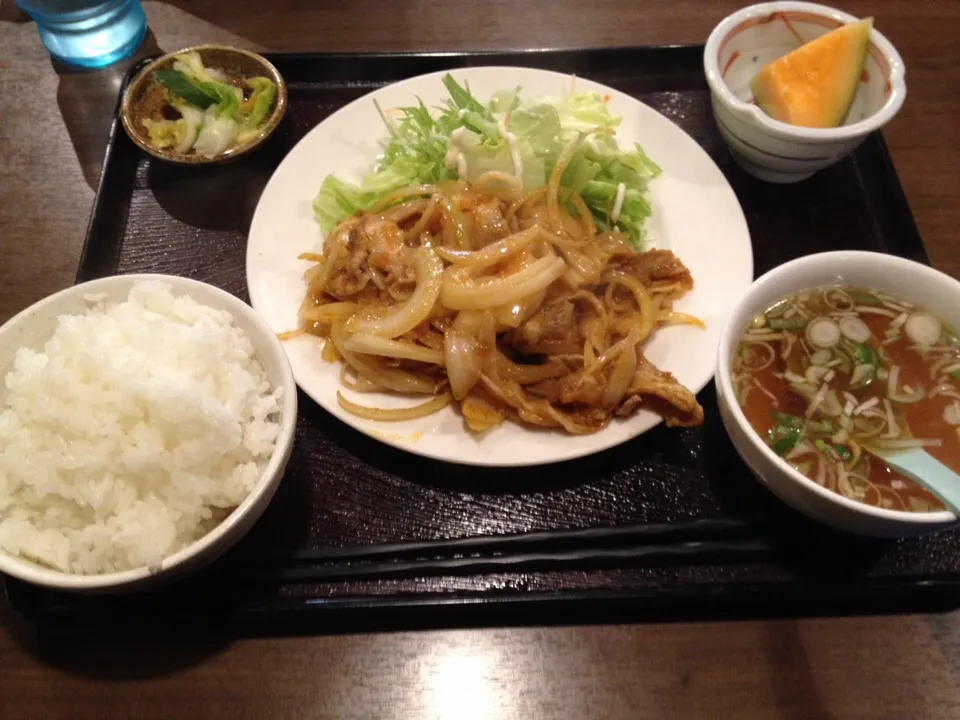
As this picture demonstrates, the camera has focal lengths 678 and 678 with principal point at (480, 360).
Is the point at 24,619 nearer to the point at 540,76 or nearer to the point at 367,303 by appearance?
the point at 367,303

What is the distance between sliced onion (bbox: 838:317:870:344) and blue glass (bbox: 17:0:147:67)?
3.01m

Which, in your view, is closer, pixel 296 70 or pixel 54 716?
pixel 54 716

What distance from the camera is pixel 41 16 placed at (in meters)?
2.75

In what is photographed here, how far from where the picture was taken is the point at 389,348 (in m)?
1.98

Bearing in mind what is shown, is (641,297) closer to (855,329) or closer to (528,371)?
(528,371)

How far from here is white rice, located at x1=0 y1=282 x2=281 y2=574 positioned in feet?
4.96

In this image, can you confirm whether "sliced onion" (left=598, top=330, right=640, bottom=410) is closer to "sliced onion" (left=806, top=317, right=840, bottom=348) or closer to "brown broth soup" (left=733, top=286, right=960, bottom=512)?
"brown broth soup" (left=733, top=286, right=960, bottom=512)

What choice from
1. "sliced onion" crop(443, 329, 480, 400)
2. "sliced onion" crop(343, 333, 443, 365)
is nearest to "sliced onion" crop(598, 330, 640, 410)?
"sliced onion" crop(443, 329, 480, 400)

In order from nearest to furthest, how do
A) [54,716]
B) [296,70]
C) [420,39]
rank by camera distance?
1. [54,716]
2. [296,70]
3. [420,39]

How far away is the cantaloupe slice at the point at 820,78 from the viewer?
7.75ft

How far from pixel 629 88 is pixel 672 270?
1.06 m

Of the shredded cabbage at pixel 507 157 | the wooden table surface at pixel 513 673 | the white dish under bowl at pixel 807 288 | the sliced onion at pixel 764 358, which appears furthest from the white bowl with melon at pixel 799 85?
the wooden table surface at pixel 513 673

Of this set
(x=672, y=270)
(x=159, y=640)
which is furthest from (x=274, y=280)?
(x=672, y=270)

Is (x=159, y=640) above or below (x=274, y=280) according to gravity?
below
